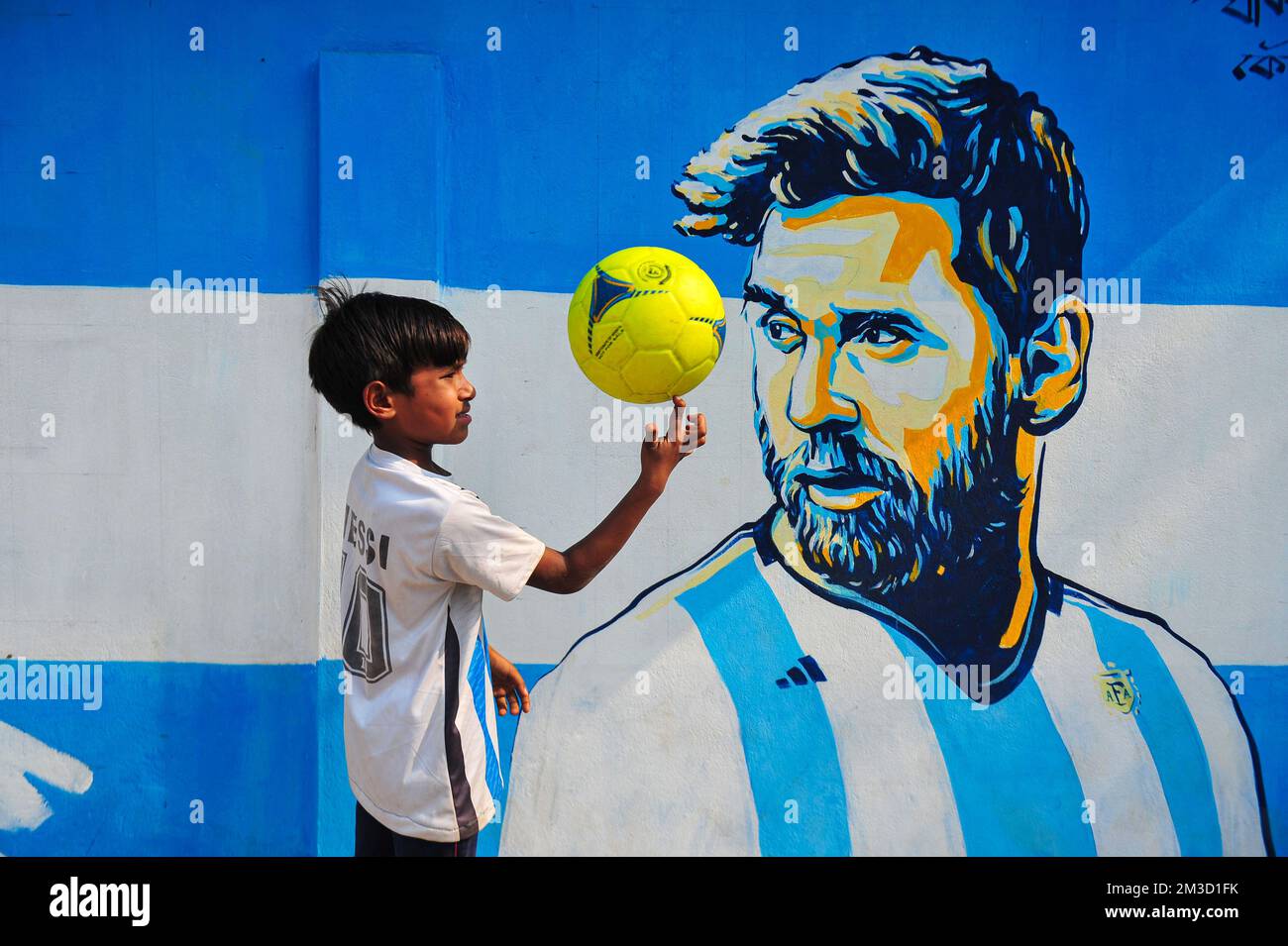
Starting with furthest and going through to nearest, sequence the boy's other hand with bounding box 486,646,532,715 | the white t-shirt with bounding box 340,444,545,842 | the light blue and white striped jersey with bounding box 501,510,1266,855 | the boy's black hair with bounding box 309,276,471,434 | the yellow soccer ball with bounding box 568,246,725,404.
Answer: the light blue and white striped jersey with bounding box 501,510,1266,855
the boy's other hand with bounding box 486,646,532,715
the yellow soccer ball with bounding box 568,246,725,404
the boy's black hair with bounding box 309,276,471,434
the white t-shirt with bounding box 340,444,545,842

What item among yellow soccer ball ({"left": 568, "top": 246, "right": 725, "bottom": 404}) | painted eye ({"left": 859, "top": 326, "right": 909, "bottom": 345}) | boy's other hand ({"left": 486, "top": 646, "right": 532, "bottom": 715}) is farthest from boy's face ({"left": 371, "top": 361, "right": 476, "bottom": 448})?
painted eye ({"left": 859, "top": 326, "right": 909, "bottom": 345})

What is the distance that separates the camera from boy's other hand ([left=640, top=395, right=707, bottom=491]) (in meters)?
2.16

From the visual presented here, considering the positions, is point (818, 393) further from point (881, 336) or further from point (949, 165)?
point (949, 165)

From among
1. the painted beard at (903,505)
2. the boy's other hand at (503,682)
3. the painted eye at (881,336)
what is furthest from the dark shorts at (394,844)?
the painted eye at (881,336)

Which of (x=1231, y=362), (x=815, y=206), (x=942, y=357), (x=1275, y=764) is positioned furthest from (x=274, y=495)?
(x=1275, y=764)

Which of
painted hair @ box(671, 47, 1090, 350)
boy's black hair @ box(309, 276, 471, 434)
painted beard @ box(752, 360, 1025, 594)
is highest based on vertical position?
painted hair @ box(671, 47, 1090, 350)

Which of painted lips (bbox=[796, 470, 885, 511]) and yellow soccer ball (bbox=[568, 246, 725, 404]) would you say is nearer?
yellow soccer ball (bbox=[568, 246, 725, 404])

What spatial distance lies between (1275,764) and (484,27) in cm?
357

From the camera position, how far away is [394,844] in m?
2.09

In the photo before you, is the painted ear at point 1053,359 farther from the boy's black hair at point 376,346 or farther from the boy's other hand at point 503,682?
the boy's black hair at point 376,346

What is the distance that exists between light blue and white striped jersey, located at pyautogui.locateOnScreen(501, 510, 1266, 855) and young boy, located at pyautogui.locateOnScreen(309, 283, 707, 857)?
1284 millimetres

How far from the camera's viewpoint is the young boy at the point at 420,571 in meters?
2.04

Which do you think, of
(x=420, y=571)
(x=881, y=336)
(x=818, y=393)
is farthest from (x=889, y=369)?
(x=420, y=571)

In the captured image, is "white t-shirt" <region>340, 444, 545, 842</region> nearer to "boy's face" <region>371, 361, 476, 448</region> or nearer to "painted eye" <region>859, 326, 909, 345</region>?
"boy's face" <region>371, 361, 476, 448</region>
